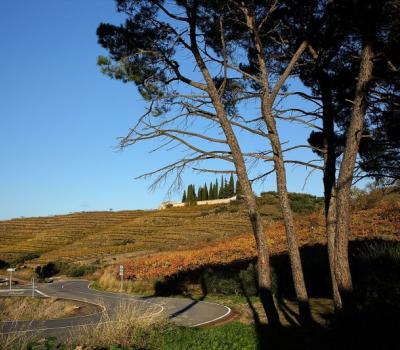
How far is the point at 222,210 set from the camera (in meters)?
80.9

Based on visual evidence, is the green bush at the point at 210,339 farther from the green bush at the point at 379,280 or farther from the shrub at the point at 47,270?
the shrub at the point at 47,270

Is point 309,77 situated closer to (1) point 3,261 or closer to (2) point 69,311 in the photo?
(2) point 69,311

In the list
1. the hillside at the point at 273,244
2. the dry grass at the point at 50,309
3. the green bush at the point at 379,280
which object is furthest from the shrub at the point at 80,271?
the green bush at the point at 379,280

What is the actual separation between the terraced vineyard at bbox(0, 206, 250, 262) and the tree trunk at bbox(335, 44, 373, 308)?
44544 millimetres

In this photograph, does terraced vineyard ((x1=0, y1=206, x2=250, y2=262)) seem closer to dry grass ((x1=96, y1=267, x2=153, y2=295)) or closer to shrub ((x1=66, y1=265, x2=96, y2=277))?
shrub ((x1=66, y1=265, x2=96, y2=277))

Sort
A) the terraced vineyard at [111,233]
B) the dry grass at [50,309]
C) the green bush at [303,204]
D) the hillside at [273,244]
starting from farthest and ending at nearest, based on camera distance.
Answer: the green bush at [303,204]
the terraced vineyard at [111,233]
the hillside at [273,244]
the dry grass at [50,309]

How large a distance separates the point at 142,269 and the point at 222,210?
148 feet

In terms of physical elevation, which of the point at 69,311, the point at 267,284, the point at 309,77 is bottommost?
the point at 69,311

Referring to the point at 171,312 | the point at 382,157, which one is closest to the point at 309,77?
the point at 382,157

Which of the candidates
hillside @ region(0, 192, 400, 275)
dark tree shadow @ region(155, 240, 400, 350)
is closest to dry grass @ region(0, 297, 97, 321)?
dark tree shadow @ region(155, 240, 400, 350)

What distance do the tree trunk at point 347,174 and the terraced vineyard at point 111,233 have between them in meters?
44.5

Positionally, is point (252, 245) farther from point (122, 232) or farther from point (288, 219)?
point (122, 232)

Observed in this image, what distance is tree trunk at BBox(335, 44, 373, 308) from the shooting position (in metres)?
9.95

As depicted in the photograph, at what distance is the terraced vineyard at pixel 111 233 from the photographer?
59.2m
